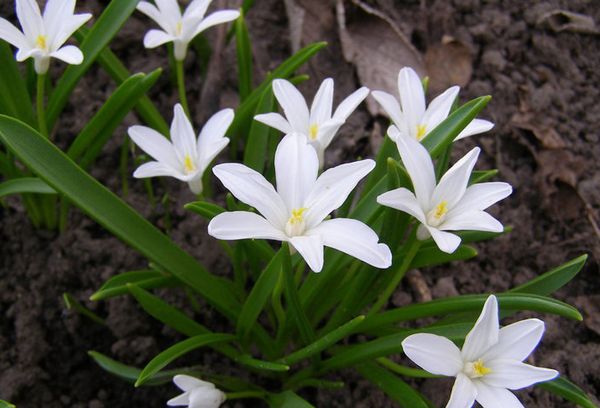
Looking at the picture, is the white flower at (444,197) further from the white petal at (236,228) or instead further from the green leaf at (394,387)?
the green leaf at (394,387)

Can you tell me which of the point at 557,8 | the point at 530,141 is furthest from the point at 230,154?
the point at 557,8

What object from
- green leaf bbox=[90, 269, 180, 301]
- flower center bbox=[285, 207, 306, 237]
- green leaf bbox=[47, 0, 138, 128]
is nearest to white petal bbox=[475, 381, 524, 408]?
flower center bbox=[285, 207, 306, 237]

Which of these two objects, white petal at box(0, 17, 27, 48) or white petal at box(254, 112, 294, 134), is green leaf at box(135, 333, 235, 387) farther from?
white petal at box(0, 17, 27, 48)

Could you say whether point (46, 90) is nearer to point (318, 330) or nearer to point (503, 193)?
point (318, 330)

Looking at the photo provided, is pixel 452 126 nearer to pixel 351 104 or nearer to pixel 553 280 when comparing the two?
pixel 351 104

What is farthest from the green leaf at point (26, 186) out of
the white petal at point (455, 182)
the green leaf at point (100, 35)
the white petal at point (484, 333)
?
the white petal at point (484, 333)

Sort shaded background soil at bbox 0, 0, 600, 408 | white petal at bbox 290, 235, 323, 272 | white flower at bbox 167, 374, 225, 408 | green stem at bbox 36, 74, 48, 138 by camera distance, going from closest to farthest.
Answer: white petal at bbox 290, 235, 323, 272 → white flower at bbox 167, 374, 225, 408 → green stem at bbox 36, 74, 48, 138 → shaded background soil at bbox 0, 0, 600, 408
